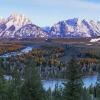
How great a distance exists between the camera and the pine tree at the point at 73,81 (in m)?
38.9

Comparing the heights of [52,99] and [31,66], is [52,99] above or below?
below

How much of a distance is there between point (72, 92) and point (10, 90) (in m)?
28.3

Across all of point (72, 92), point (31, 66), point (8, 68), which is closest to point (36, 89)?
point (31, 66)

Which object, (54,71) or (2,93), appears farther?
(54,71)

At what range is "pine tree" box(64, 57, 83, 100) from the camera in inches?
1532

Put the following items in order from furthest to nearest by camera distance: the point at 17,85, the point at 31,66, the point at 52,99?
the point at 52,99 → the point at 17,85 → the point at 31,66

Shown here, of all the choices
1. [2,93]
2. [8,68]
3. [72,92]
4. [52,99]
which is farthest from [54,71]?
[72,92]

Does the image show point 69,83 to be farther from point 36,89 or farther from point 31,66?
point 31,66

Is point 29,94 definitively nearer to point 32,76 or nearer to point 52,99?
point 32,76

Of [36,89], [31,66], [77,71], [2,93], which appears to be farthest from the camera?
[2,93]

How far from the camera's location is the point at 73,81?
39406mm

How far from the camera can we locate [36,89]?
49.1m

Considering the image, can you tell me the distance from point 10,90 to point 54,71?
134 metres

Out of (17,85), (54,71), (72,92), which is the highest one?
(72,92)
